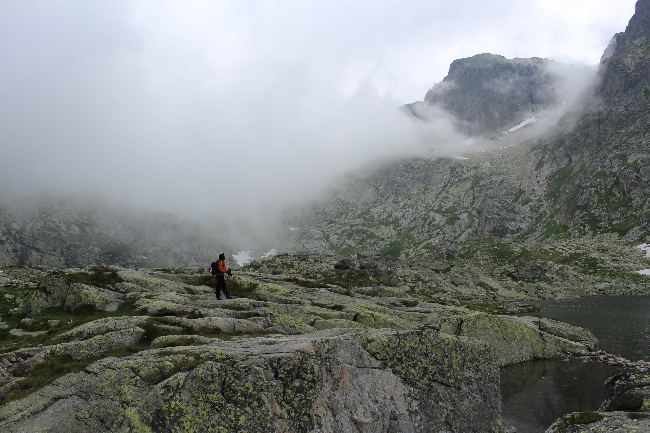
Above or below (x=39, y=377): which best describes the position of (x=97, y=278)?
above

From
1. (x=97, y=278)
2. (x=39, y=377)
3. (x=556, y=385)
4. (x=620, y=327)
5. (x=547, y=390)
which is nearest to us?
(x=39, y=377)

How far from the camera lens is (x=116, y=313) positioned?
28.8 metres

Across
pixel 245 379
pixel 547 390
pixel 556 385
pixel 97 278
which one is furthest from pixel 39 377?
pixel 556 385

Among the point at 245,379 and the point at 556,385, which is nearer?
the point at 245,379

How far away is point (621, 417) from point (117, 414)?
61.7ft

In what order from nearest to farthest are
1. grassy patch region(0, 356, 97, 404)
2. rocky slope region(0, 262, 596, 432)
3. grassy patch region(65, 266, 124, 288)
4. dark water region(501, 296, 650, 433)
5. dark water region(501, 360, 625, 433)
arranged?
rocky slope region(0, 262, 596, 432)
grassy patch region(0, 356, 97, 404)
dark water region(501, 360, 625, 433)
dark water region(501, 296, 650, 433)
grassy patch region(65, 266, 124, 288)

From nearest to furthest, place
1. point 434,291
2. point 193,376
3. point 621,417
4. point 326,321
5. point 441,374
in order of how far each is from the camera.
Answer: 1. point 193,376
2. point 621,417
3. point 441,374
4. point 326,321
5. point 434,291

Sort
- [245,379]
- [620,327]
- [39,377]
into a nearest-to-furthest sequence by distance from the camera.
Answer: [245,379]
[39,377]
[620,327]

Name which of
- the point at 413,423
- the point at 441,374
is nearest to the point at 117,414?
the point at 413,423

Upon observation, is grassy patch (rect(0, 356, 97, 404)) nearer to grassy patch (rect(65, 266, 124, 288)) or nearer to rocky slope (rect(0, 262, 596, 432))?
rocky slope (rect(0, 262, 596, 432))

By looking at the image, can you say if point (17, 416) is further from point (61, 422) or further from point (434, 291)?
point (434, 291)

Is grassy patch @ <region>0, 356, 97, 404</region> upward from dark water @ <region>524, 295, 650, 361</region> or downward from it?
upward

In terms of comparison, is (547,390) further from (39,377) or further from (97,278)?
(97,278)

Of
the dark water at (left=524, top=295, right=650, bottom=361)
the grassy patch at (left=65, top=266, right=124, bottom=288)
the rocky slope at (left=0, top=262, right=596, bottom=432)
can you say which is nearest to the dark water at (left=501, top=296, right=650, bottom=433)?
the dark water at (left=524, top=295, right=650, bottom=361)
